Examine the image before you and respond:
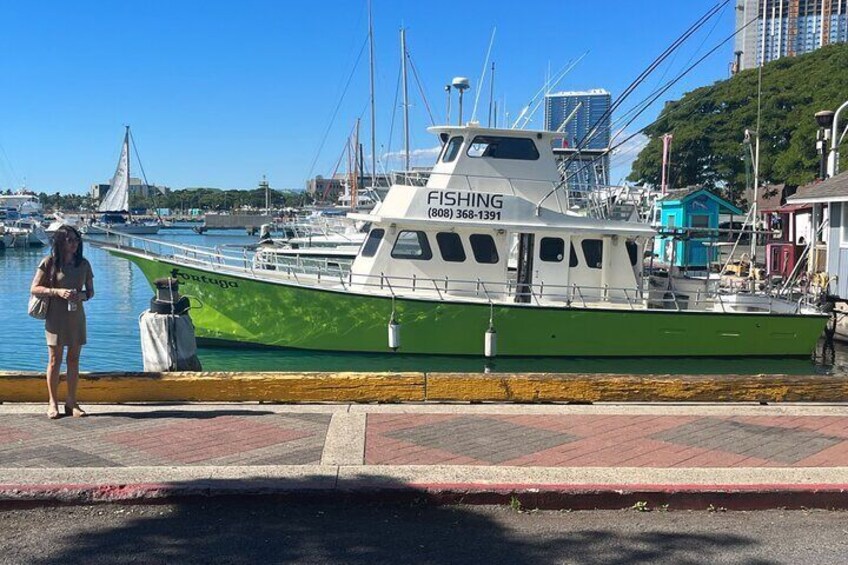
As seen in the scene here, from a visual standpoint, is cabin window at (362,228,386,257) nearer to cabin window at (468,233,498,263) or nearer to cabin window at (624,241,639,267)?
cabin window at (468,233,498,263)

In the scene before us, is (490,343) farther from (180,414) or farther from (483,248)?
(180,414)

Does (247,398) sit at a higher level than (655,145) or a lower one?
lower

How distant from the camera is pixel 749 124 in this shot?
167 ft

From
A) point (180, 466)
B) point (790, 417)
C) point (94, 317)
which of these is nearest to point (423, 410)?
point (180, 466)

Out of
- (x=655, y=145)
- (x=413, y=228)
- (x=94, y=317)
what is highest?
(x=655, y=145)

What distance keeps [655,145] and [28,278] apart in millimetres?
40957

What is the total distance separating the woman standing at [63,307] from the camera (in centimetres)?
642

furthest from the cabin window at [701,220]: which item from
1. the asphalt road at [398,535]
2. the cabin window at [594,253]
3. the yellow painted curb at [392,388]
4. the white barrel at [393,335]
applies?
the asphalt road at [398,535]

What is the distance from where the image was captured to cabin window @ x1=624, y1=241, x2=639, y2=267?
15.4 m

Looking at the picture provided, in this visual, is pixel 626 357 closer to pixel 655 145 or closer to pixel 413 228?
pixel 413 228

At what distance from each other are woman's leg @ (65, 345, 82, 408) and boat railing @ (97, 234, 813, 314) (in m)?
8.08

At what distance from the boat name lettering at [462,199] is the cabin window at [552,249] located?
1.17 metres

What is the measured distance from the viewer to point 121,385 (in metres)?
7.16

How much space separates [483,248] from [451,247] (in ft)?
1.98
